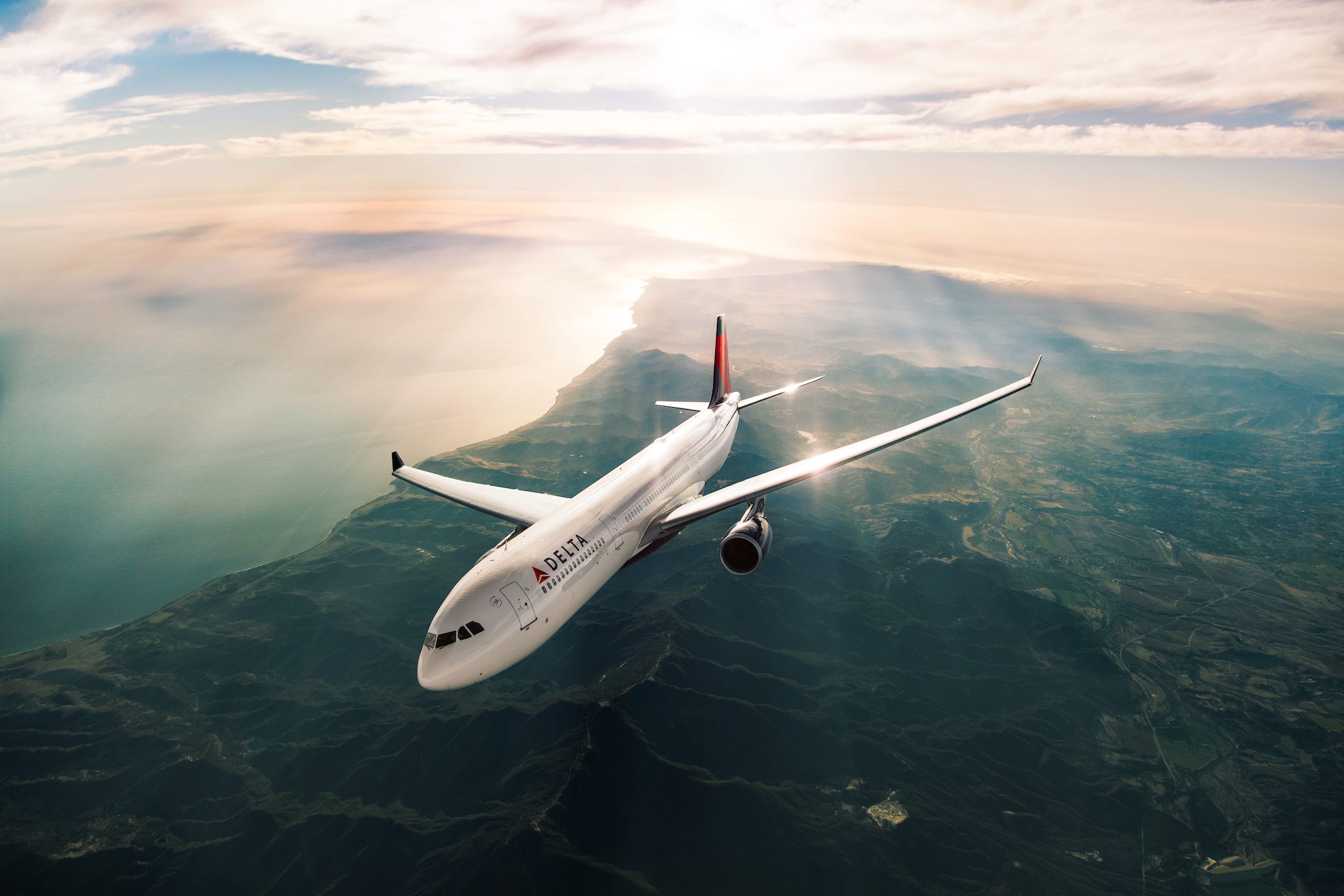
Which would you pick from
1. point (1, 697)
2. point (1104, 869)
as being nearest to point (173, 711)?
point (1, 697)

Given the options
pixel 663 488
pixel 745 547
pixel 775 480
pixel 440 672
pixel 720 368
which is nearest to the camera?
pixel 440 672

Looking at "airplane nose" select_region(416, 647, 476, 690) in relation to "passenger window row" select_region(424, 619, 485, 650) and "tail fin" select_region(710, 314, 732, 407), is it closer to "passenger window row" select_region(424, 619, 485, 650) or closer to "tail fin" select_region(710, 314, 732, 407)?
"passenger window row" select_region(424, 619, 485, 650)

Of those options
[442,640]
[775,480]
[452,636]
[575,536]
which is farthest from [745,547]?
[442,640]

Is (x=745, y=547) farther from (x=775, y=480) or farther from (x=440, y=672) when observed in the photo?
(x=440, y=672)

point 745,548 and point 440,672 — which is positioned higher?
point 440,672

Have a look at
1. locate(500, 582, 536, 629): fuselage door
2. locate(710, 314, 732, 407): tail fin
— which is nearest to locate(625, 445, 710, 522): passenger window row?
locate(500, 582, 536, 629): fuselage door

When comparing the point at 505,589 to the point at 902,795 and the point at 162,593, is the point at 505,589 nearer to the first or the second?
the point at 902,795
